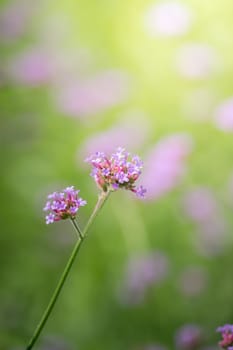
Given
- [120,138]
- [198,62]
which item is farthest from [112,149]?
[198,62]

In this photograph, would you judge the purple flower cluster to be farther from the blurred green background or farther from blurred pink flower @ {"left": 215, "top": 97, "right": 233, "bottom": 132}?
blurred pink flower @ {"left": 215, "top": 97, "right": 233, "bottom": 132}

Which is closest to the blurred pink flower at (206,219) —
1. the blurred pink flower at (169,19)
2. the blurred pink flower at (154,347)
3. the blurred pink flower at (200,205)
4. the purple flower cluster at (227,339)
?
the blurred pink flower at (200,205)

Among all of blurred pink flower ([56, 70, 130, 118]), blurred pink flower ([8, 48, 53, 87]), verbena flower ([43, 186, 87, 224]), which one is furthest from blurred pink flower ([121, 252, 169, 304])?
verbena flower ([43, 186, 87, 224])

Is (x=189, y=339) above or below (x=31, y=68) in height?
below

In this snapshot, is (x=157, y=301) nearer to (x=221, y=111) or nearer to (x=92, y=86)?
(x=221, y=111)

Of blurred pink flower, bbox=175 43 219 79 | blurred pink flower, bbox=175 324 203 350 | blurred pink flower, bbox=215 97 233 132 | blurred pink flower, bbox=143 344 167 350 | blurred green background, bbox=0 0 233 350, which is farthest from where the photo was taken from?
blurred pink flower, bbox=175 43 219 79

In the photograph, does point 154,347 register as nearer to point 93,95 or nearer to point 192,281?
point 192,281

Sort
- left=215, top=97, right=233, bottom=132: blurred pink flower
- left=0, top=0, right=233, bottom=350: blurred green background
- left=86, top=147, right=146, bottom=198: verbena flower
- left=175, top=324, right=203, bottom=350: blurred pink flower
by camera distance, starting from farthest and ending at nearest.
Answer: left=215, top=97, right=233, bottom=132: blurred pink flower < left=0, top=0, right=233, bottom=350: blurred green background < left=175, top=324, right=203, bottom=350: blurred pink flower < left=86, top=147, right=146, bottom=198: verbena flower
